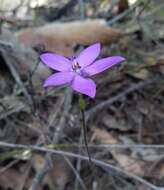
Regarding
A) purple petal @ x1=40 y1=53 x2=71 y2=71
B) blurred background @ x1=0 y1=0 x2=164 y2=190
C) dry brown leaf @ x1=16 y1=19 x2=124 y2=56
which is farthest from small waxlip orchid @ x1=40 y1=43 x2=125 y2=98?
dry brown leaf @ x1=16 y1=19 x2=124 y2=56

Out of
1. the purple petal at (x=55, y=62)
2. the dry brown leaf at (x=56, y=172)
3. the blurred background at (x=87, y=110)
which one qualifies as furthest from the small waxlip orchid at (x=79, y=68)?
the dry brown leaf at (x=56, y=172)

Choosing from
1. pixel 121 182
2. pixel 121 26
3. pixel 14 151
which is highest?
pixel 121 26

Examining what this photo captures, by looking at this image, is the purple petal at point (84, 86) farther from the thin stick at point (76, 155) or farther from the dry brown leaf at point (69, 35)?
the dry brown leaf at point (69, 35)

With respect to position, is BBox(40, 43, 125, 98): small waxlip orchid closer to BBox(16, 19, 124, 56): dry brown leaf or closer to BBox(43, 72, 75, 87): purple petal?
BBox(43, 72, 75, 87): purple petal

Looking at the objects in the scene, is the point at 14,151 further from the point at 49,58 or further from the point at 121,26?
the point at 121,26

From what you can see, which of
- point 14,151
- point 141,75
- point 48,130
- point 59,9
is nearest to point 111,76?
point 141,75

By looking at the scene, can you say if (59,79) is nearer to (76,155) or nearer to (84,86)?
(84,86)
